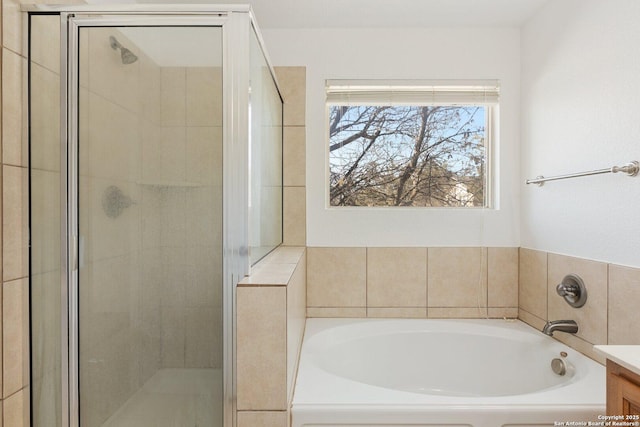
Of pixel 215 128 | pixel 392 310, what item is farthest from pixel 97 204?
pixel 392 310

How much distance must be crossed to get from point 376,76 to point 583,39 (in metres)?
1.06

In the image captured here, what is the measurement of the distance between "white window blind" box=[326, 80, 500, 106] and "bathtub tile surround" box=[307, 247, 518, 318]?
0.91 metres

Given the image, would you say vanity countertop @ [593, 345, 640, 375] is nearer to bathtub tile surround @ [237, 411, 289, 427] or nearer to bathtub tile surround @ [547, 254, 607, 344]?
bathtub tile surround @ [547, 254, 607, 344]

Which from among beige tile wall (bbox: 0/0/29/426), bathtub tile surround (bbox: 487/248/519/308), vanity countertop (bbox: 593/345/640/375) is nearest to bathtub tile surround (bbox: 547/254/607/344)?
bathtub tile surround (bbox: 487/248/519/308)

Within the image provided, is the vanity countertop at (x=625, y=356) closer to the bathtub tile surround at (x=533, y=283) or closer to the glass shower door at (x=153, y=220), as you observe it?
the bathtub tile surround at (x=533, y=283)

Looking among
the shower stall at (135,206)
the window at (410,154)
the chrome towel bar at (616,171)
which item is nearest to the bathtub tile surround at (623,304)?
the chrome towel bar at (616,171)

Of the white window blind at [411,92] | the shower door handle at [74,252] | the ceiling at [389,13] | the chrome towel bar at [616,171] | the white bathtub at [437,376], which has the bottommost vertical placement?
the white bathtub at [437,376]

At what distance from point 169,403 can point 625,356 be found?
1.40m

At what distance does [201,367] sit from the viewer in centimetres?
136

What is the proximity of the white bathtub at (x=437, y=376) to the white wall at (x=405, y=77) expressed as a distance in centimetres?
52

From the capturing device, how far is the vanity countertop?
1.03 m

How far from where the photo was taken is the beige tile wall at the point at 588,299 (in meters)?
1.57

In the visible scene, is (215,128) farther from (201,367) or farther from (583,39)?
(583,39)

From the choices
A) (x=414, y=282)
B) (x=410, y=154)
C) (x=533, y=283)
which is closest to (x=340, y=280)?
(x=414, y=282)
